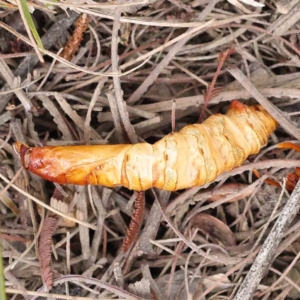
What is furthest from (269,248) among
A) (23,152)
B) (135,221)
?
(23,152)

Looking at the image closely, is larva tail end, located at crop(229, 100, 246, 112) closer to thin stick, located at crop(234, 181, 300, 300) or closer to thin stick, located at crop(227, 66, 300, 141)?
thin stick, located at crop(227, 66, 300, 141)

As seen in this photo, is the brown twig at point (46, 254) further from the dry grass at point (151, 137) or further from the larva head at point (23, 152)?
the larva head at point (23, 152)

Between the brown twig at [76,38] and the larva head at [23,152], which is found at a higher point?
the brown twig at [76,38]

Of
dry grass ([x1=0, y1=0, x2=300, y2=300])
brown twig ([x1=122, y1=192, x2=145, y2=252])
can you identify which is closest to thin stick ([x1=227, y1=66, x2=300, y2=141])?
dry grass ([x1=0, y1=0, x2=300, y2=300])

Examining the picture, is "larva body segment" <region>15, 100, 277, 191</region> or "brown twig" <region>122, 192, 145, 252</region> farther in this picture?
"brown twig" <region>122, 192, 145, 252</region>

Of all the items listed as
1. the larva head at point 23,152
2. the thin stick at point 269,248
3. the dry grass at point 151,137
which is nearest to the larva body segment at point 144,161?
the larva head at point 23,152

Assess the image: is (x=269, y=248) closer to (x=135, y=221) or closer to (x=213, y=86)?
(x=135, y=221)

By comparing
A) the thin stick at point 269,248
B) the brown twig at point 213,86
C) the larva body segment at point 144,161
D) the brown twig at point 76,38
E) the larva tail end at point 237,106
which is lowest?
the thin stick at point 269,248

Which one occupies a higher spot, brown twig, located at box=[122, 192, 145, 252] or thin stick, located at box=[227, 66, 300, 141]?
thin stick, located at box=[227, 66, 300, 141]
